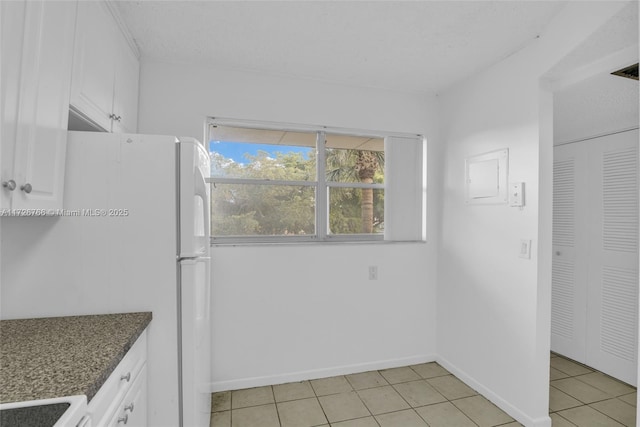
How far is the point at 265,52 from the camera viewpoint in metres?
2.13

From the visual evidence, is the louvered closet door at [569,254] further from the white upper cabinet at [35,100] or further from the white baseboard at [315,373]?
the white upper cabinet at [35,100]

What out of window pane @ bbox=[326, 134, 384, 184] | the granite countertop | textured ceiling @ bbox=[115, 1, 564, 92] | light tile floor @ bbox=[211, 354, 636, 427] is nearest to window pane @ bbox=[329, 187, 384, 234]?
window pane @ bbox=[326, 134, 384, 184]

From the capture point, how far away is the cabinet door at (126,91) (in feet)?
5.82

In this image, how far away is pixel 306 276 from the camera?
2.51m

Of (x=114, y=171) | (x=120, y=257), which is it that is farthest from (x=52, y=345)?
(x=114, y=171)

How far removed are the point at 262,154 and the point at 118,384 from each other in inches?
70.6

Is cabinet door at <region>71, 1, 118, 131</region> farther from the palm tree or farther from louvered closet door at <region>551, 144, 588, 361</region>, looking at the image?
louvered closet door at <region>551, 144, 588, 361</region>

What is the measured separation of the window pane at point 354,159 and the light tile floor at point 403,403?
166 centimetres

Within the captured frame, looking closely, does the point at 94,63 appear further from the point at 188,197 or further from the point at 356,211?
the point at 356,211

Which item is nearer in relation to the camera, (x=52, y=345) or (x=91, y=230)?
(x=52, y=345)

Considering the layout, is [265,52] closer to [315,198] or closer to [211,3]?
[211,3]

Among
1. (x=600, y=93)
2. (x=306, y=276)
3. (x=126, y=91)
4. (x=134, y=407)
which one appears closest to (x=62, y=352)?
(x=134, y=407)

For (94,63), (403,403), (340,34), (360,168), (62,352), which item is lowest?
(403,403)

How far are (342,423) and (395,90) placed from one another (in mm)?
2567
